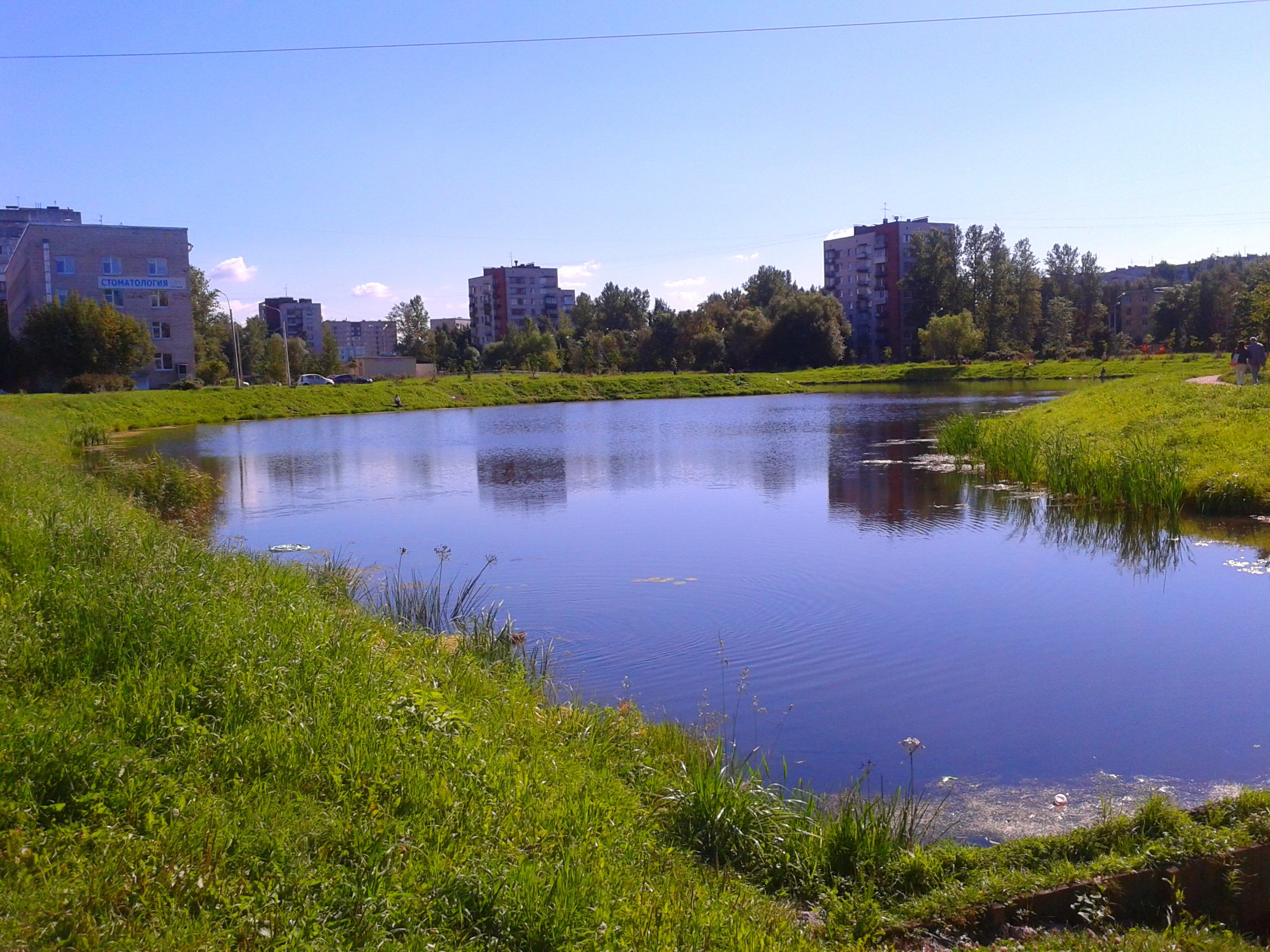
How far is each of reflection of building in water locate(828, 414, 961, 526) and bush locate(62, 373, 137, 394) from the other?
1666 inches

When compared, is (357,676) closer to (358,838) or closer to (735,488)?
(358,838)

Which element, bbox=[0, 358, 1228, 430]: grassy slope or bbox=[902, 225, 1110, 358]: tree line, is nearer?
bbox=[0, 358, 1228, 430]: grassy slope

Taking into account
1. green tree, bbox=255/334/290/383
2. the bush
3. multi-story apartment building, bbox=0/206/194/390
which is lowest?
the bush

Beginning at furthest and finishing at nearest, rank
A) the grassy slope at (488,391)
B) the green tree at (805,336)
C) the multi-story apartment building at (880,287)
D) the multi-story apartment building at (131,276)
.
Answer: the multi-story apartment building at (880,287), the green tree at (805,336), the multi-story apartment building at (131,276), the grassy slope at (488,391)

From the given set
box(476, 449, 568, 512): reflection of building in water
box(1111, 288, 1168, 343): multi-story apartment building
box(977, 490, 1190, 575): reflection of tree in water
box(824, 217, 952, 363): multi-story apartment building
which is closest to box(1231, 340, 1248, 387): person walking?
box(977, 490, 1190, 575): reflection of tree in water

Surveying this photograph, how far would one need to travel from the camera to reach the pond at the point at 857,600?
8.11m

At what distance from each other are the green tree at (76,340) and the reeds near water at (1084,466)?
175ft

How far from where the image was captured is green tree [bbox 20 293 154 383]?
61.7m

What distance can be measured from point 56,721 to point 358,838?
1.63 metres

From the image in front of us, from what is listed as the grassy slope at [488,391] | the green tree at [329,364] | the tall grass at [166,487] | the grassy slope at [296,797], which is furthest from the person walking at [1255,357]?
the green tree at [329,364]

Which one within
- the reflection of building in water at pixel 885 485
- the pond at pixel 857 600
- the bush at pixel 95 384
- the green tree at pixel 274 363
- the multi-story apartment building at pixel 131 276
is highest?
the multi-story apartment building at pixel 131 276

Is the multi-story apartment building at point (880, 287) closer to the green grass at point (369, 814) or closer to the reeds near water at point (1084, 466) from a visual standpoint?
the reeds near water at point (1084, 466)

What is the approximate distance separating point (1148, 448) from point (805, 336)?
76.6m

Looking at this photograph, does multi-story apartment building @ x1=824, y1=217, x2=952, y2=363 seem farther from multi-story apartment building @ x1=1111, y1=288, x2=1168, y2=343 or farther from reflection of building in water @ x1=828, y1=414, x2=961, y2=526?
reflection of building in water @ x1=828, y1=414, x2=961, y2=526
